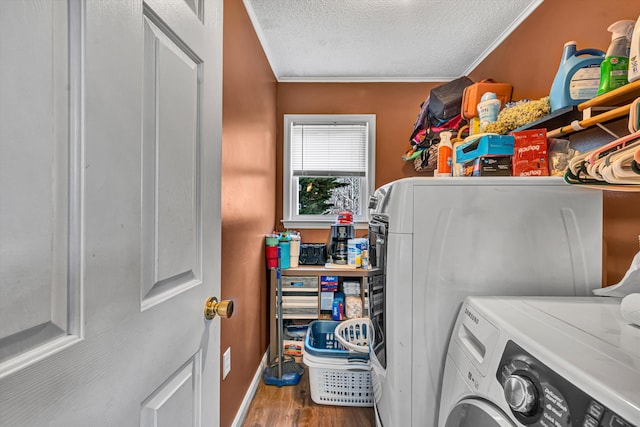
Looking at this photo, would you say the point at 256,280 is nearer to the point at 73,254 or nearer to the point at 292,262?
the point at 292,262

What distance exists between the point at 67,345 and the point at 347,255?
2391 mm

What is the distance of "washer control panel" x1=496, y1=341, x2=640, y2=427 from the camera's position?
447 mm

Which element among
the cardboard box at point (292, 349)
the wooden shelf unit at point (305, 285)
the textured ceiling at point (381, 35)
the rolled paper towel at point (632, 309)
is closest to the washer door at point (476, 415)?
the rolled paper towel at point (632, 309)

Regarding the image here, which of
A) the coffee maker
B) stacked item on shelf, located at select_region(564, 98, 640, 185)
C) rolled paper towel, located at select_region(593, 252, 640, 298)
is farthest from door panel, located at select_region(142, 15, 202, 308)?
the coffee maker

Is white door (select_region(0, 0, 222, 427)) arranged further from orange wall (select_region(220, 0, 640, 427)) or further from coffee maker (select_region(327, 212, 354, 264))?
coffee maker (select_region(327, 212, 354, 264))

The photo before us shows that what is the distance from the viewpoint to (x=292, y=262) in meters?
2.57

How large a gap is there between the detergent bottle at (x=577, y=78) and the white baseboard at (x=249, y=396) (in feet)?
7.40

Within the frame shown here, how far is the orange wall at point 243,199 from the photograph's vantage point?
1571 millimetres

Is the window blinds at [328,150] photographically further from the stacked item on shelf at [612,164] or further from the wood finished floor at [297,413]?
the stacked item on shelf at [612,164]

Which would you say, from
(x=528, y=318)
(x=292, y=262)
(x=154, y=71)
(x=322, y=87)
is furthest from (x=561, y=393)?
(x=322, y=87)

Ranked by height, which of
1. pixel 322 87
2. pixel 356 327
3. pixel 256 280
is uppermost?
pixel 322 87

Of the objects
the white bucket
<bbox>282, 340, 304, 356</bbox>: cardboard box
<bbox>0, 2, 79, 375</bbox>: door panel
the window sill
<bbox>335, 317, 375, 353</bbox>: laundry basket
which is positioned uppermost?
<bbox>0, 2, 79, 375</bbox>: door panel

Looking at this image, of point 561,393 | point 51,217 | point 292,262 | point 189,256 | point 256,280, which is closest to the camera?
point 51,217

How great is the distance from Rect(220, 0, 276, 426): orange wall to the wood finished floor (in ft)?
0.52
